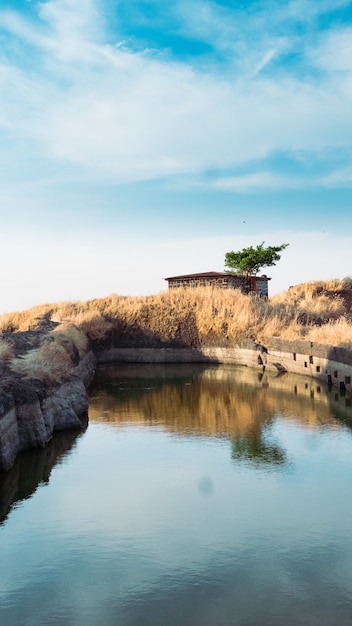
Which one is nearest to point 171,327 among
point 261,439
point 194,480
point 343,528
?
point 261,439

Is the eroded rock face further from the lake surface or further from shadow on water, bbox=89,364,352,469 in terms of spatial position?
shadow on water, bbox=89,364,352,469

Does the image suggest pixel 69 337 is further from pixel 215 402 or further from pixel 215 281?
pixel 215 281

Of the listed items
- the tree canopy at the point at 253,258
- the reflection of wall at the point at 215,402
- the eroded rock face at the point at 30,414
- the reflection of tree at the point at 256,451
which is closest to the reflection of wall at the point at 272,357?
the reflection of wall at the point at 215,402

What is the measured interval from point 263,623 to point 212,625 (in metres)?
0.55

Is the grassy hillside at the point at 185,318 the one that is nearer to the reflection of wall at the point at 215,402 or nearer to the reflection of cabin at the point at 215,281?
the reflection of wall at the point at 215,402

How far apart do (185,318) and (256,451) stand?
22740 mm

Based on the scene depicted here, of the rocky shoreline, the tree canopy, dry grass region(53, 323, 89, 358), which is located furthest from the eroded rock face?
the tree canopy

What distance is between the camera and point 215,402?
21.0 m

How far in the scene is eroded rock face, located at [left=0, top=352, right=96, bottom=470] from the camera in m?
12.5

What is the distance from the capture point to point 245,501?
10.3m

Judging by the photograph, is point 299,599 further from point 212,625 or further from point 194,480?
point 194,480

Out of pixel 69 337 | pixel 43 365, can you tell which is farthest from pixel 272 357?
pixel 43 365

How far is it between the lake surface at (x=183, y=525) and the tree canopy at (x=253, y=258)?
129ft

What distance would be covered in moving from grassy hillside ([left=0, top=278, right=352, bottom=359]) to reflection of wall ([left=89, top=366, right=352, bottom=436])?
5738mm
